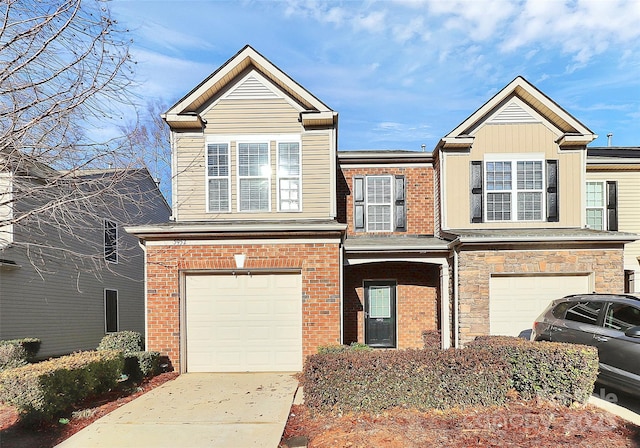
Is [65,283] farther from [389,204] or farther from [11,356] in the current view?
[389,204]

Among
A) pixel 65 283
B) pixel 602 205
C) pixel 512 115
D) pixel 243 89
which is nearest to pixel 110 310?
pixel 65 283

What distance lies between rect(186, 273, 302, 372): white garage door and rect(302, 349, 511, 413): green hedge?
3353 millimetres

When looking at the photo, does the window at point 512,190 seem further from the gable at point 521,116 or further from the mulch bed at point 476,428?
the mulch bed at point 476,428

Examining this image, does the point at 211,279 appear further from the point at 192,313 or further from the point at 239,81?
the point at 239,81

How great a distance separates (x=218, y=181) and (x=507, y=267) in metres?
7.58

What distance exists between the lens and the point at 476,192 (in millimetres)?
11438

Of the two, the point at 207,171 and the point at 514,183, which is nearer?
the point at 207,171

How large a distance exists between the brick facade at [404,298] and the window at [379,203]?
122 cm

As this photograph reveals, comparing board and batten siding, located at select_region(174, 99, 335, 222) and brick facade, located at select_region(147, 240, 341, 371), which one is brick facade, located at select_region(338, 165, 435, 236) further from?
brick facade, located at select_region(147, 240, 341, 371)

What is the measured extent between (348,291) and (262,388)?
5293mm

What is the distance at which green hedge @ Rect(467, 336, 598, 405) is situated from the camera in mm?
5887

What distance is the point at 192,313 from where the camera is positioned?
949 centimetres

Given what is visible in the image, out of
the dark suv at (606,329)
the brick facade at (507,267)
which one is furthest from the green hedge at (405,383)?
the brick facade at (507,267)

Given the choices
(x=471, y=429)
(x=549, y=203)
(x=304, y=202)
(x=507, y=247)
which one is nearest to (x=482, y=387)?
(x=471, y=429)
